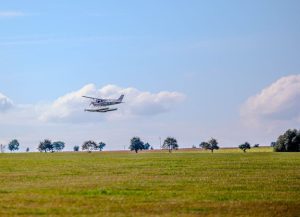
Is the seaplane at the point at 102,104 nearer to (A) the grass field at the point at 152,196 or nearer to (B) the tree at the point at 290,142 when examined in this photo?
(B) the tree at the point at 290,142

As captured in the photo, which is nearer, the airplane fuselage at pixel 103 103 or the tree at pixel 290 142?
the airplane fuselage at pixel 103 103

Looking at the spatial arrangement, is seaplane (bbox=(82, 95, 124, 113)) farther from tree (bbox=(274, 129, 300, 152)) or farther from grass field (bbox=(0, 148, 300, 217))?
grass field (bbox=(0, 148, 300, 217))

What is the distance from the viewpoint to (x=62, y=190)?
36.4 meters

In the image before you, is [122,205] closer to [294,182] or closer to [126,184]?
[126,184]

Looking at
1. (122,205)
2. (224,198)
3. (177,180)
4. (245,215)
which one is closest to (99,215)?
(122,205)

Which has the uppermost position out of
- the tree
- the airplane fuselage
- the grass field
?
the airplane fuselage

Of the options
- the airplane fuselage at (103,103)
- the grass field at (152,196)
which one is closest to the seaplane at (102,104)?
the airplane fuselage at (103,103)

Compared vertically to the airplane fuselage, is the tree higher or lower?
lower

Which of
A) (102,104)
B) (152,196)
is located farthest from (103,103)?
(152,196)

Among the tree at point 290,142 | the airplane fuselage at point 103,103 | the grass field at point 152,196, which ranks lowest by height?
the grass field at point 152,196

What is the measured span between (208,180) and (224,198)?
10.9 meters

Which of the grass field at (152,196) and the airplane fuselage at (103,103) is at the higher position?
the airplane fuselage at (103,103)

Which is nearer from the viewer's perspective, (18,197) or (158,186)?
(18,197)

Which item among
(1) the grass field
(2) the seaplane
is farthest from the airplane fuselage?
(1) the grass field
